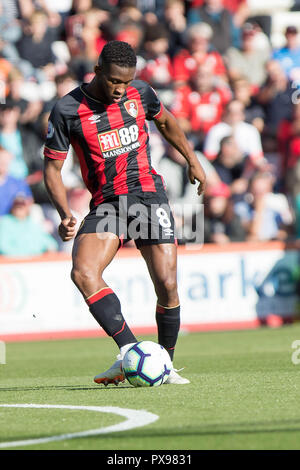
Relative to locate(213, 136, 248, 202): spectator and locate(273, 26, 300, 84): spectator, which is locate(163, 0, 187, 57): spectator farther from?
locate(213, 136, 248, 202): spectator

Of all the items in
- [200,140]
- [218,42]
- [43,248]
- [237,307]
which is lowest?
[237,307]

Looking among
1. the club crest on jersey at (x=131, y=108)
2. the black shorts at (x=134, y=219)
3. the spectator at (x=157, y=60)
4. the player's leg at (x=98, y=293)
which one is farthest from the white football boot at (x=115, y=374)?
the spectator at (x=157, y=60)

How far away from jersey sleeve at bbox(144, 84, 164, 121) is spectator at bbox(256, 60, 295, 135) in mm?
8622

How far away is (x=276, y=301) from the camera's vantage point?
14.8 meters

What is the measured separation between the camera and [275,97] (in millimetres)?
16875

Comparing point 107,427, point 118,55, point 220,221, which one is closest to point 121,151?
point 118,55

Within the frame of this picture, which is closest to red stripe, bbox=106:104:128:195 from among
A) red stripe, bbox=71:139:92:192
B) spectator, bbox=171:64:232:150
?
red stripe, bbox=71:139:92:192

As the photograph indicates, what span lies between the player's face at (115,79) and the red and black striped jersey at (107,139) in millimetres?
261

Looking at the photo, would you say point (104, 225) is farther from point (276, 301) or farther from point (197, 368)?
point (276, 301)

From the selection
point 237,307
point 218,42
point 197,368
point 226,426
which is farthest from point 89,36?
point 226,426

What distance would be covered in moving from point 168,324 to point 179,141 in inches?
62.4

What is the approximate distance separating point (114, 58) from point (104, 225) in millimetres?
1312

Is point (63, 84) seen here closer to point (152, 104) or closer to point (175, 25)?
point (175, 25)

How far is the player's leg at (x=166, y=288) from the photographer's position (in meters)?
7.81
